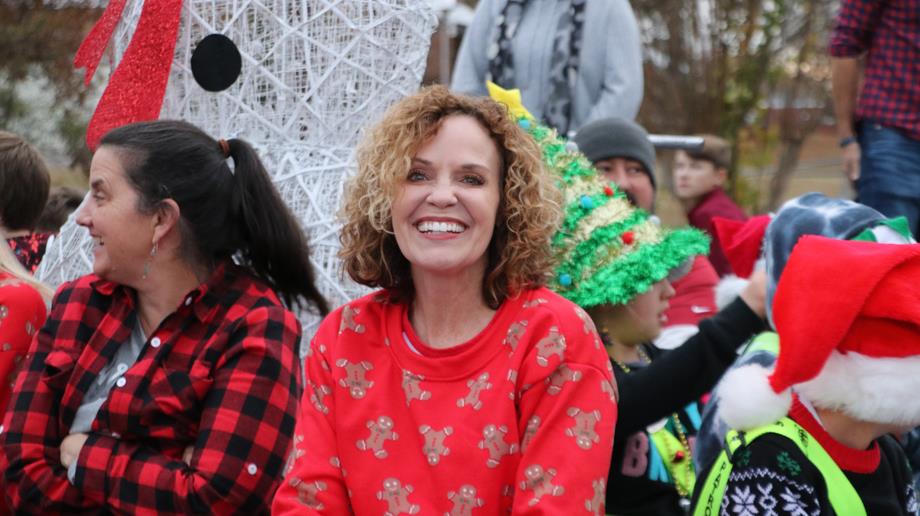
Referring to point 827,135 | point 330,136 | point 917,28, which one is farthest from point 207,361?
point 827,135

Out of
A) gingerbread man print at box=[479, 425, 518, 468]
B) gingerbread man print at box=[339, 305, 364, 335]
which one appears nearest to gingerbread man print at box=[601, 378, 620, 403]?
gingerbread man print at box=[479, 425, 518, 468]

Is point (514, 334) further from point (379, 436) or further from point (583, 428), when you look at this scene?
point (379, 436)

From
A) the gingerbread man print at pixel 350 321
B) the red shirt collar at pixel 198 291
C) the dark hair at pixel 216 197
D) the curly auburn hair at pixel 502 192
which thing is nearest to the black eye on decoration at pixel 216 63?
the dark hair at pixel 216 197

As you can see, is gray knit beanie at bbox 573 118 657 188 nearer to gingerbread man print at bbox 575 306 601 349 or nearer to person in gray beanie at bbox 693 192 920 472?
person in gray beanie at bbox 693 192 920 472

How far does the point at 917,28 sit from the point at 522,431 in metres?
2.61

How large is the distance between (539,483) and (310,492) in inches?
18.9

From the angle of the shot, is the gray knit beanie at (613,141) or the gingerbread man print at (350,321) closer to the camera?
the gingerbread man print at (350,321)

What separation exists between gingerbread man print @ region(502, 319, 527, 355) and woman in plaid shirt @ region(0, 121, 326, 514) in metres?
0.68

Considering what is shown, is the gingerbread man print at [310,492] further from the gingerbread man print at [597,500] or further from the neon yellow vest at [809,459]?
the neon yellow vest at [809,459]

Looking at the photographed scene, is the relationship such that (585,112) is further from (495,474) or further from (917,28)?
(495,474)

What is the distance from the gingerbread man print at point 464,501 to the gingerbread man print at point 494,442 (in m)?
0.07

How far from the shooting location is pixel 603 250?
2914 millimetres

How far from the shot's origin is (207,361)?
277 centimetres

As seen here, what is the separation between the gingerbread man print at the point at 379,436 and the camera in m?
2.35
